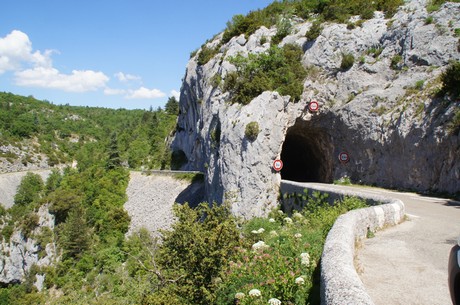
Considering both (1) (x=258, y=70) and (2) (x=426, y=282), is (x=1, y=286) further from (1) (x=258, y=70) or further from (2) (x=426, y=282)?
(2) (x=426, y=282)

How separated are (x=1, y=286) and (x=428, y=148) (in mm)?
77037

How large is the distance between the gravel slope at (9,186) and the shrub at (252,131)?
9058 cm

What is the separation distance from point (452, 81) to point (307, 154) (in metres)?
17.0

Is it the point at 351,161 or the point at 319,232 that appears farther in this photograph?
the point at 351,161

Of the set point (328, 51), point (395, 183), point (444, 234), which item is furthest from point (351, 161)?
point (444, 234)

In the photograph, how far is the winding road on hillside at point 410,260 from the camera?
5.51m

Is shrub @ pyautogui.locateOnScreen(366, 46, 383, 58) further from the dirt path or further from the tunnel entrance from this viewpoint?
the dirt path

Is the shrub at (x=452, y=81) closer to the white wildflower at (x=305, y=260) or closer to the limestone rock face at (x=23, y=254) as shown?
the white wildflower at (x=305, y=260)

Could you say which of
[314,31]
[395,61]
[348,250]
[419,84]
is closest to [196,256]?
[348,250]

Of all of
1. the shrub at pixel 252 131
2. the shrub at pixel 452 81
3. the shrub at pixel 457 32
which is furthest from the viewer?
the shrub at pixel 252 131

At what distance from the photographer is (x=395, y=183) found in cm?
2027

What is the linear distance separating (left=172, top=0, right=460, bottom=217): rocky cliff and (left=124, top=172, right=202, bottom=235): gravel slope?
8.56 metres

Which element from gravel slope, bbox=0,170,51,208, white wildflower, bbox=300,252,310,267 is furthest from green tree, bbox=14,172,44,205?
white wildflower, bbox=300,252,310,267

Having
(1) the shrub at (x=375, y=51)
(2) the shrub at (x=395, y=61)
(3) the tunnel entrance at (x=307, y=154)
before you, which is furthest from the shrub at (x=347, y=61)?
(3) the tunnel entrance at (x=307, y=154)
